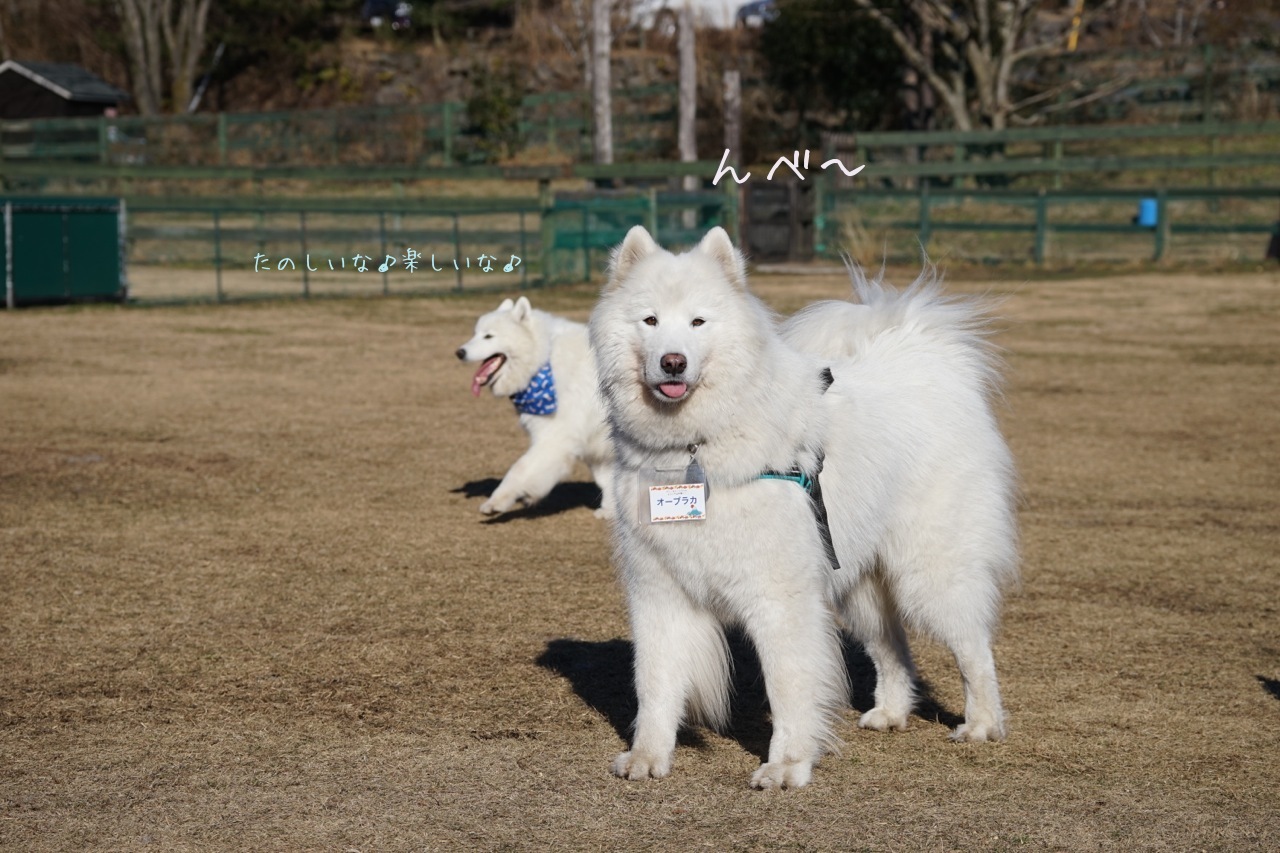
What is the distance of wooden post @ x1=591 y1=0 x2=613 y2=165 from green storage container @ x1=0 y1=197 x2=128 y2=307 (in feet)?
33.2

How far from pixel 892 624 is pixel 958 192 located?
22.5 metres

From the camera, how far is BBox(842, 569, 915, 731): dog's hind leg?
442 cm

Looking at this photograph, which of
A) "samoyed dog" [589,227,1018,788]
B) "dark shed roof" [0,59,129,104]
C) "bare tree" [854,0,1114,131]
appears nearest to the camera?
"samoyed dog" [589,227,1018,788]

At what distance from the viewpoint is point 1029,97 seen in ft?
101

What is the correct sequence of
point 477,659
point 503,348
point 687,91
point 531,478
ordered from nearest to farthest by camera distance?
point 477,659, point 531,478, point 503,348, point 687,91

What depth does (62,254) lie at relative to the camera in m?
18.8

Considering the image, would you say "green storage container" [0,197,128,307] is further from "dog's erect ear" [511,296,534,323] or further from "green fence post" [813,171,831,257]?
"green fence post" [813,171,831,257]

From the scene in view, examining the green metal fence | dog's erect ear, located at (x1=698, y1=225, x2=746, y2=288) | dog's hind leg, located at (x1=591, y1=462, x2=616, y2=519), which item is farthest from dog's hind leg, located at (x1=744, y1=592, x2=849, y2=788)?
the green metal fence

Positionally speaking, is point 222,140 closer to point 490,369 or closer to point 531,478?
point 490,369

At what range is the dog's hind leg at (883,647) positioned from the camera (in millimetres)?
4422

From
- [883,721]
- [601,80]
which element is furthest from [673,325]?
[601,80]

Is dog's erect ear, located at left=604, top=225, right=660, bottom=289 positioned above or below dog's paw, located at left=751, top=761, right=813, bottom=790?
above

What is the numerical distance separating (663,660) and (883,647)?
3.02ft

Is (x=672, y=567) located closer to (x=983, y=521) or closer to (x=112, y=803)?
(x=983, y=521)
